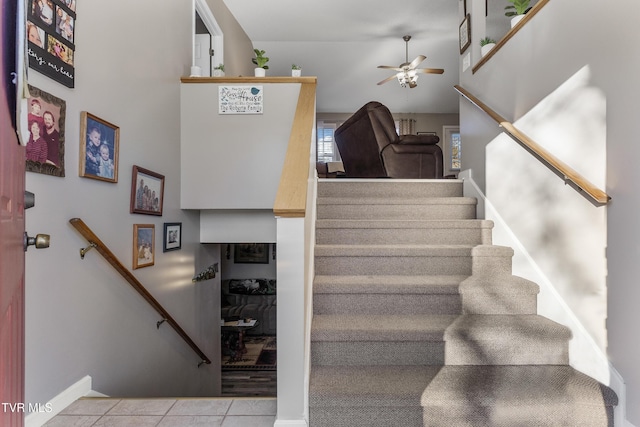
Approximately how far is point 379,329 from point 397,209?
124 cm

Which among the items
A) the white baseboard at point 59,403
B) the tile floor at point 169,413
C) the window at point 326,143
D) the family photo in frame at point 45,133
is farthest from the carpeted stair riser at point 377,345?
the window at point 326,143

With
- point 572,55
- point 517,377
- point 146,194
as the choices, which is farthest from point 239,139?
point 517,377

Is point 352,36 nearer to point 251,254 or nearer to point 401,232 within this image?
point 401,232

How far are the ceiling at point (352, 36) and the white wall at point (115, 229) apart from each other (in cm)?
175

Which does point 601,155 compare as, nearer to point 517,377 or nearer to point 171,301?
point 517,377

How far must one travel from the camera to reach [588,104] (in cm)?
174

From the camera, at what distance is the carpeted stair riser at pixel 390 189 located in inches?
124

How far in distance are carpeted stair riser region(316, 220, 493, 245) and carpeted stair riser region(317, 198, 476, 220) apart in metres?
0.27

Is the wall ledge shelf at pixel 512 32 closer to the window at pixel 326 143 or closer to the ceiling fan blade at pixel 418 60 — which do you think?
the ceiling fan blade at pixel 418 60

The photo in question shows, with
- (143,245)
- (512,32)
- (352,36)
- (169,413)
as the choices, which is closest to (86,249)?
(143,245)

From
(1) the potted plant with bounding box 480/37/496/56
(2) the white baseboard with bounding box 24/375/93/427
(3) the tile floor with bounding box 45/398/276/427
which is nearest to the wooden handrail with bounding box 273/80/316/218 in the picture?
(3) the tile floor with bounding box 45/398/276/427

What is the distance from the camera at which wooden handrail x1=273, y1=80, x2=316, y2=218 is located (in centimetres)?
150

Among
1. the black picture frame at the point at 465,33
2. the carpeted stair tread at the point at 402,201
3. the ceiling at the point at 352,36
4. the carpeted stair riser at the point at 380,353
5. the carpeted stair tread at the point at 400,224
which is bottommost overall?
the carpeted stair riser at the point at 380,353

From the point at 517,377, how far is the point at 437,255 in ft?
2.59
